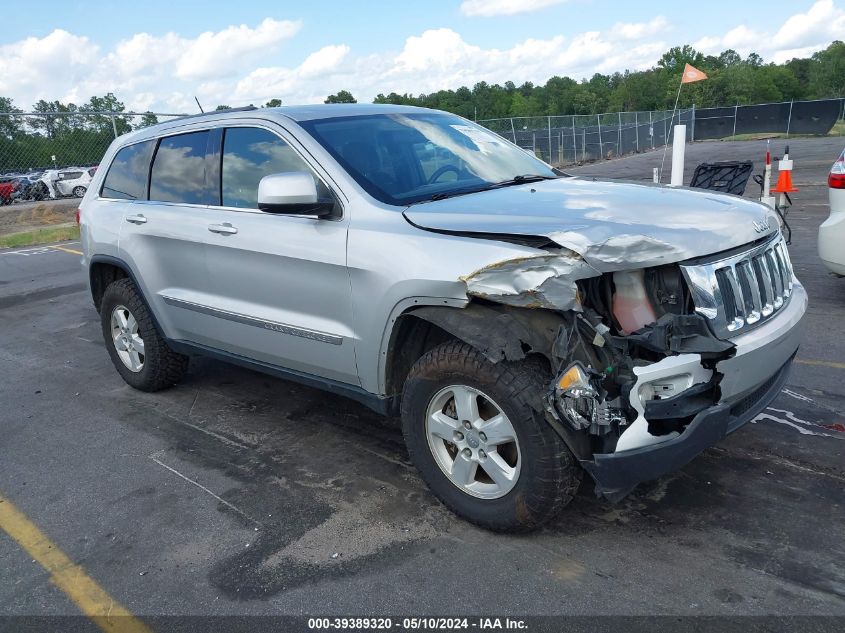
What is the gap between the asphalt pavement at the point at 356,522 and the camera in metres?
2.77

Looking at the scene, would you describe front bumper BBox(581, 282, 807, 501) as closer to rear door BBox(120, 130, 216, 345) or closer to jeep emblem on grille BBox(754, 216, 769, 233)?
jeep emblem on grille BBox(754, 216, 769, 233)

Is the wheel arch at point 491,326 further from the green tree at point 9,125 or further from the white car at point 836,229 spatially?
the green tree at point 9,125

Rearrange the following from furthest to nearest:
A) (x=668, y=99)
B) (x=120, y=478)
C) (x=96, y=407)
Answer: (x=668, y=99) < (x=96, y=407) < (x=120, y=478)

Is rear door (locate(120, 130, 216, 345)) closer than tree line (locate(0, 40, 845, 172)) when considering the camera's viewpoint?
Yes

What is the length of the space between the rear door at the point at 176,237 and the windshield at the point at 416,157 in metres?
0.97

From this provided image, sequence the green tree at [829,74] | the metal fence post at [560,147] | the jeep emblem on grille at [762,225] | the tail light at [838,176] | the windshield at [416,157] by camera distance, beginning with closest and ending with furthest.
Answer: the jeep emblem on grille at [762,225]
the windshield at [416,157]
the tail light at [838,176]
the metal fence post at [560,147]
the green tree at [829,74]

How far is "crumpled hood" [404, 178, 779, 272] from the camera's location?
2744 mm

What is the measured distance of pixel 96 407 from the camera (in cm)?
511

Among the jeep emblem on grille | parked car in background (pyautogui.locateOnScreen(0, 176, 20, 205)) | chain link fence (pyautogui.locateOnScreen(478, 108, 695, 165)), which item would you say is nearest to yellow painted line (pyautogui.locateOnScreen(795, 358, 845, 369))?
the jeep emblem on grille

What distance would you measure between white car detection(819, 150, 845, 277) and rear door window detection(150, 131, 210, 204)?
4821mm

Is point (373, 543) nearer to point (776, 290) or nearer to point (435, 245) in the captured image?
point (435, 245)

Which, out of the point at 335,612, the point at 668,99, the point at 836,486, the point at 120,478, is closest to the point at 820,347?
the point at 836,486

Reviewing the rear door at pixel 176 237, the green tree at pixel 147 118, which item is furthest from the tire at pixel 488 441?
the green tree at pixel 147 118

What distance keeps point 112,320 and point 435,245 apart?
3320 millimetres
